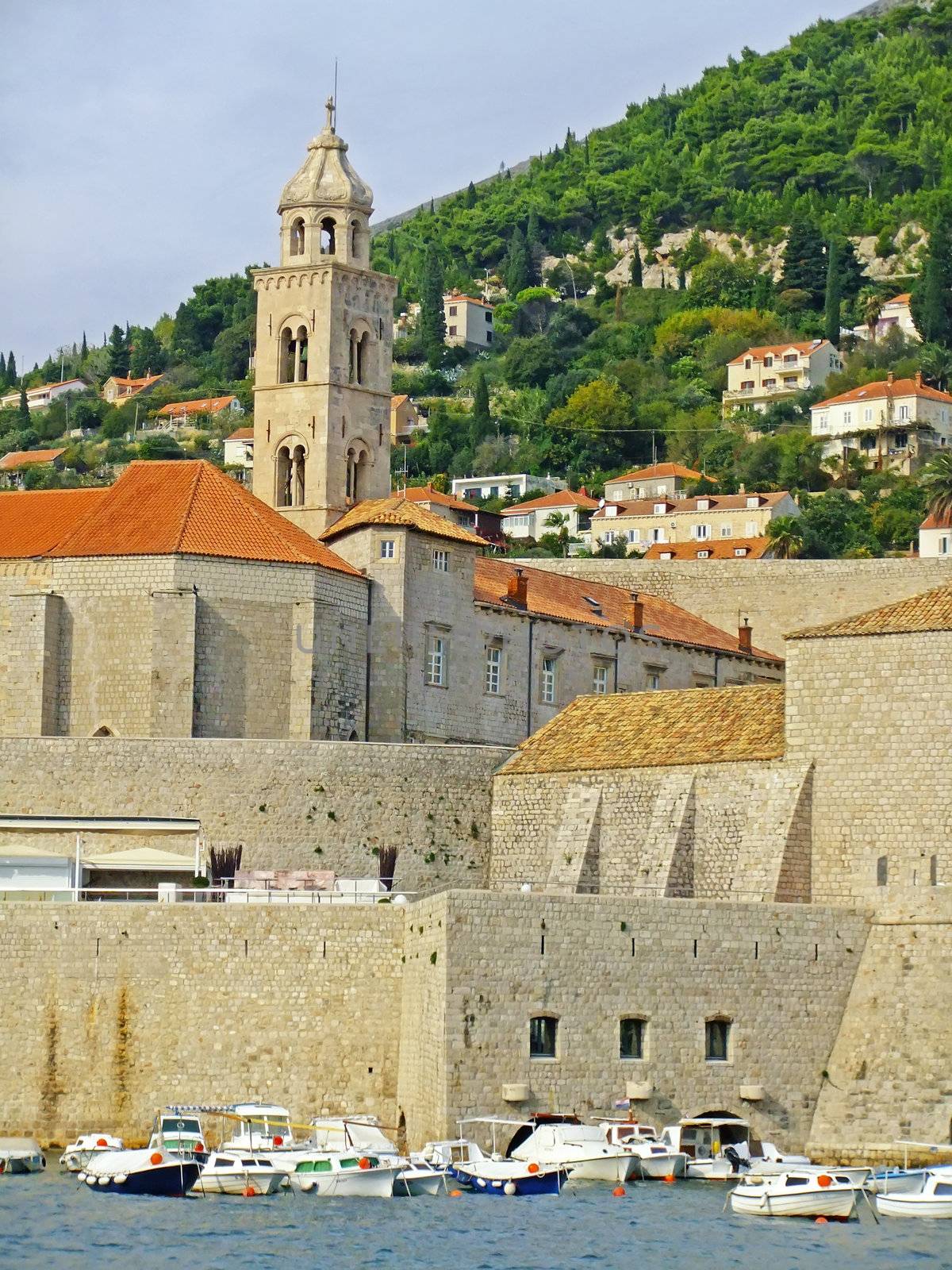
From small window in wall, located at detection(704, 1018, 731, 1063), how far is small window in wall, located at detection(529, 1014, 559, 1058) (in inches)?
118

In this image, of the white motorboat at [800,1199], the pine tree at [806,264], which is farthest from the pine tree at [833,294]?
the white motorboat at [800,1199]

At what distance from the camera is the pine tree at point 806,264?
17288 cm

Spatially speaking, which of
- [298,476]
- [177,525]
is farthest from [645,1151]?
[298,476]

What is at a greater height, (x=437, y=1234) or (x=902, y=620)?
(x=902, y=620)

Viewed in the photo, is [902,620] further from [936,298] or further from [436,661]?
[936,298]

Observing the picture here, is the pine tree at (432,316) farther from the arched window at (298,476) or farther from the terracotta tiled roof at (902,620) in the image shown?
the terracotta tiled roof at (902,620)

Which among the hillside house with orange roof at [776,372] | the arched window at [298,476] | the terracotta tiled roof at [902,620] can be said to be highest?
the hillside house with orange roof at [776,372]

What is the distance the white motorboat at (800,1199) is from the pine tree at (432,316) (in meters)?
135

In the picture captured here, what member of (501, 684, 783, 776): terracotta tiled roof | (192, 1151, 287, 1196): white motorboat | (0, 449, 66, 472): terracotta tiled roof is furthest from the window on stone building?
(0, 449, 66, 472): terracotta tiled roof

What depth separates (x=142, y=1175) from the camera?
1829 inches

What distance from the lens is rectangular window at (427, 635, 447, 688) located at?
68.6 metres

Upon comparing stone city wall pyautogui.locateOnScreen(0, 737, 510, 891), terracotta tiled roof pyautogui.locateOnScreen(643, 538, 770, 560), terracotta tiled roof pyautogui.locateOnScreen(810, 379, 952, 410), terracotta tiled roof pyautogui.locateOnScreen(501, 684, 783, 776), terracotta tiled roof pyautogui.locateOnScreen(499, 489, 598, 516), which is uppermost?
terracotta tiled roof pyautogui.locateOnScreen(810, 379, 952, 410)

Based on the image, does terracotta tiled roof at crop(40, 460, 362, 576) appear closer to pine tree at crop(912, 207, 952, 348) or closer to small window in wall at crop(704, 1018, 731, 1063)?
small window in wall at crop(704, 1018, 731, 1063)

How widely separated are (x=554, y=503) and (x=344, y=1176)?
92.6 metres
